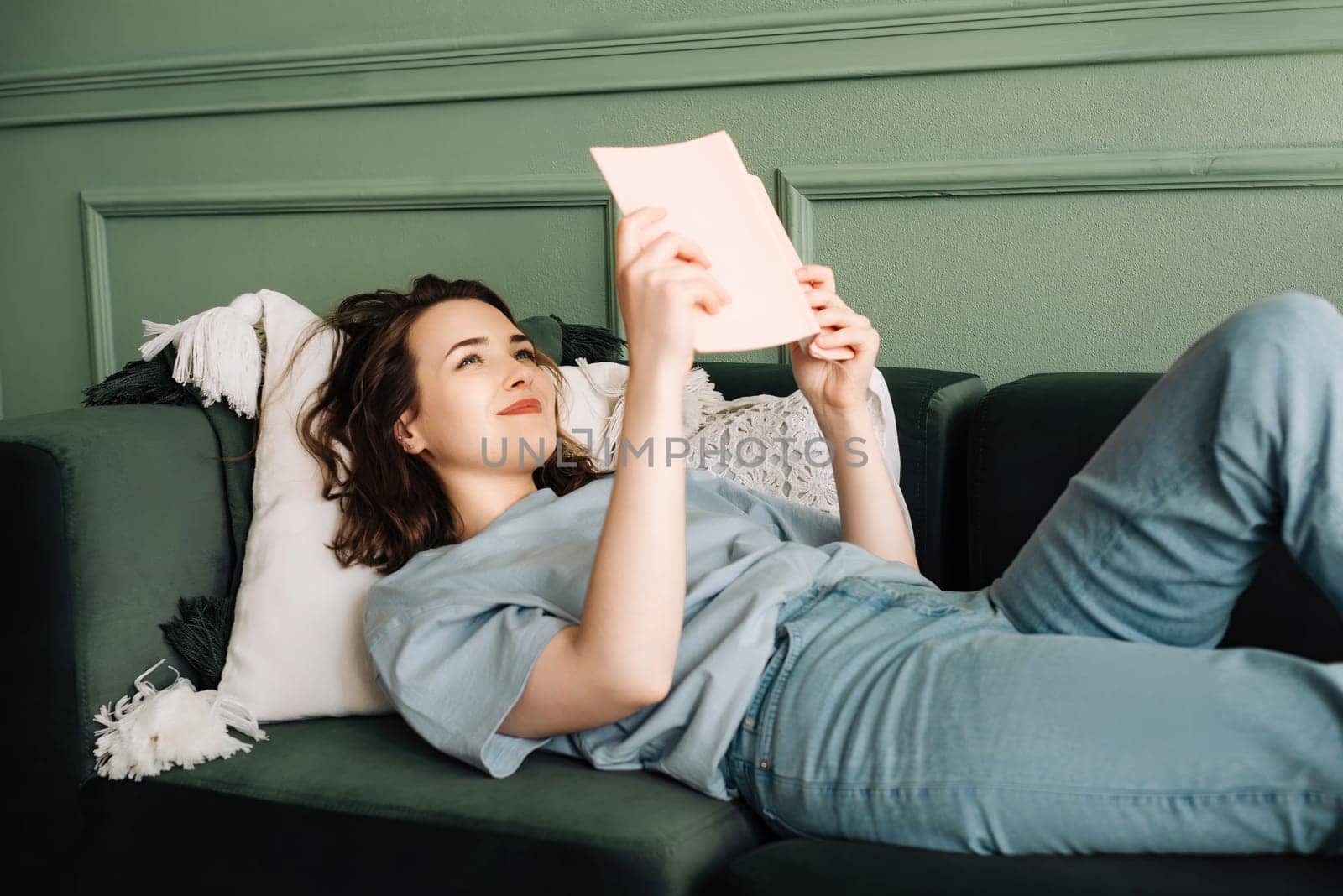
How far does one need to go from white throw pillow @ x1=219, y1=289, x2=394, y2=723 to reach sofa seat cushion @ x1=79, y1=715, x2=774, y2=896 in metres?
0.05

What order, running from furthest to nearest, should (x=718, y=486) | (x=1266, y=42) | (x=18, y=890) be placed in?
(x=1266, y=42) < (x=718, y=486) < (x=18, y=890)

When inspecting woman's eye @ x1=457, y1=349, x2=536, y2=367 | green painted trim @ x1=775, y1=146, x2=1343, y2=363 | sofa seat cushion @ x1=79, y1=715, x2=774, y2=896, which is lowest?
sofa seat cushion @ x1=79, y1=715, x2=774, y2=896

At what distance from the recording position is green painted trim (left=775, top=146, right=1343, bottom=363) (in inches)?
68.0

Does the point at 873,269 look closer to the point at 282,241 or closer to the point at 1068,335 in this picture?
the point at 1068,335

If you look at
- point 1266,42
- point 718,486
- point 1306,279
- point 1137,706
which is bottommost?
point 1137,706

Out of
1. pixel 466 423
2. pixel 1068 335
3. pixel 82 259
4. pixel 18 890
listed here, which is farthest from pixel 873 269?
pixel 82 259

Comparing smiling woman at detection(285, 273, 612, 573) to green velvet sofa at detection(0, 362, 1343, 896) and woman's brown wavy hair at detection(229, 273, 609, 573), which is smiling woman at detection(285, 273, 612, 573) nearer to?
woman's brown wavy hair at detection(229, 273, 609, 573)

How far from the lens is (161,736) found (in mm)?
1275

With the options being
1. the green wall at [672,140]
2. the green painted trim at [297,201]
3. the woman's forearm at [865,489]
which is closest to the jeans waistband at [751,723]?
the woman's forearm at [865,489]

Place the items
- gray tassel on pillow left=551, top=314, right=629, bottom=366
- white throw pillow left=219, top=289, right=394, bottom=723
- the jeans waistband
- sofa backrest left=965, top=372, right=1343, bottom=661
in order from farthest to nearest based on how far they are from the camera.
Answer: gray tassel on pillow left=551, top=314, right=629, bottom=366 → sofa backrest left=965, top=372, right=1343, bottom=661 → white throw pillow left=219, top=289, right=394, bottom=723 → the jeans waistband

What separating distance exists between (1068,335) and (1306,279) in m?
0.34

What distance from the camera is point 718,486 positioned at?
4.97ft

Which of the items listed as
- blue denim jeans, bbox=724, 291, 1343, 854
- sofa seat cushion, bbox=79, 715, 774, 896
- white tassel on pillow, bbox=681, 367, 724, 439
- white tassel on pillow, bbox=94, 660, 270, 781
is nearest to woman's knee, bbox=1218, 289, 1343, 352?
blue denim jeans, bbox=724, 291, 1343, 854

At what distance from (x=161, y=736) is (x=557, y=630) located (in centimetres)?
48
